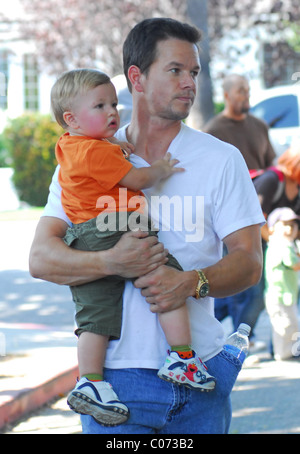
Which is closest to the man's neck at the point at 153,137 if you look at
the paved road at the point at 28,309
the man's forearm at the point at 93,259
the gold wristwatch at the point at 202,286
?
the man's forearm at the point at 93,259

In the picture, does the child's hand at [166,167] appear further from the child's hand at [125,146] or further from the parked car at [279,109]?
the parked car at [279,109]

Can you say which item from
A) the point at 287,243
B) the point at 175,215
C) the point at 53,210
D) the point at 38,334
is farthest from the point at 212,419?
the point at 38,334

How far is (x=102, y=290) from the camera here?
2869mm

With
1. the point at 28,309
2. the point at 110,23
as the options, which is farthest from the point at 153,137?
the point at 110,23

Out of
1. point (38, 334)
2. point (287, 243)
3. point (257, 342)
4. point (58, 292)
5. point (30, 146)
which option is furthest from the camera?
point (30, 146)

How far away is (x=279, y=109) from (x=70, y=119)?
11.4 metres

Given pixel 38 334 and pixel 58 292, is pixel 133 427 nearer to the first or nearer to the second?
pixel 38 334

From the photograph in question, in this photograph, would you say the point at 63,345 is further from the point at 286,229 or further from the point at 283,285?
the point at 286,229

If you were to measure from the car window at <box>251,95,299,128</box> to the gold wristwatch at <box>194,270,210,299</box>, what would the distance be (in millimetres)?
11365

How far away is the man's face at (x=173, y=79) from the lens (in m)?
2.95

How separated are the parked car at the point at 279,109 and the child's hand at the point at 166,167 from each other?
11.0m

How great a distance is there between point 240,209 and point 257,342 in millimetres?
4656

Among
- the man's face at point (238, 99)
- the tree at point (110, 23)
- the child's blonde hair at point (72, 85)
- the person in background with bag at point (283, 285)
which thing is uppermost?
the tree at point (110, 23)

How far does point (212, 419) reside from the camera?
2896 millimetres
